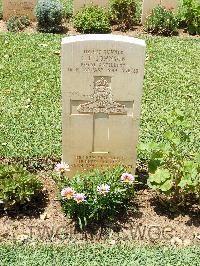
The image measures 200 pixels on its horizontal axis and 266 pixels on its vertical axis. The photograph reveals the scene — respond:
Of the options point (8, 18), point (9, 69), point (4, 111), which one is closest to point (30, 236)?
point (4, 111)

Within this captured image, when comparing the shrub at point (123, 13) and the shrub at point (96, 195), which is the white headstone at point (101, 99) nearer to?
the shrub at point (96, 195)

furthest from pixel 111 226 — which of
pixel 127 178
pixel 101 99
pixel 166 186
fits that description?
pixel 101 99

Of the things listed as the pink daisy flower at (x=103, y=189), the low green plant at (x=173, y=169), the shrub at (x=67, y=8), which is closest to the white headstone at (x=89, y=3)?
the shrub at (x=67, y=8)

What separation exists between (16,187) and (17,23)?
240 inches

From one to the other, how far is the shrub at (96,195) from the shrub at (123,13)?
19.3 ft

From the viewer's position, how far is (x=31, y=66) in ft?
30.0

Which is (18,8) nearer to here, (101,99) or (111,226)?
(101,99)

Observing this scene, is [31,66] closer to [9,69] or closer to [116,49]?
[9,69]

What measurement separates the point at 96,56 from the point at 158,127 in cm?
250

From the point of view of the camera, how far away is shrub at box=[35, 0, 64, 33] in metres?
10.5

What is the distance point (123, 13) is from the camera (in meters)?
10.9

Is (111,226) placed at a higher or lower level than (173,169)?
lower

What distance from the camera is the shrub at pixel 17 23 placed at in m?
10.7

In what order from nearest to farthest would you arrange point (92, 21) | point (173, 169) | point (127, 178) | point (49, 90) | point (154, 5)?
point (127, 178)
point (173, 169)
point (49, 90)
point (92, 21)
point (154, 5)
